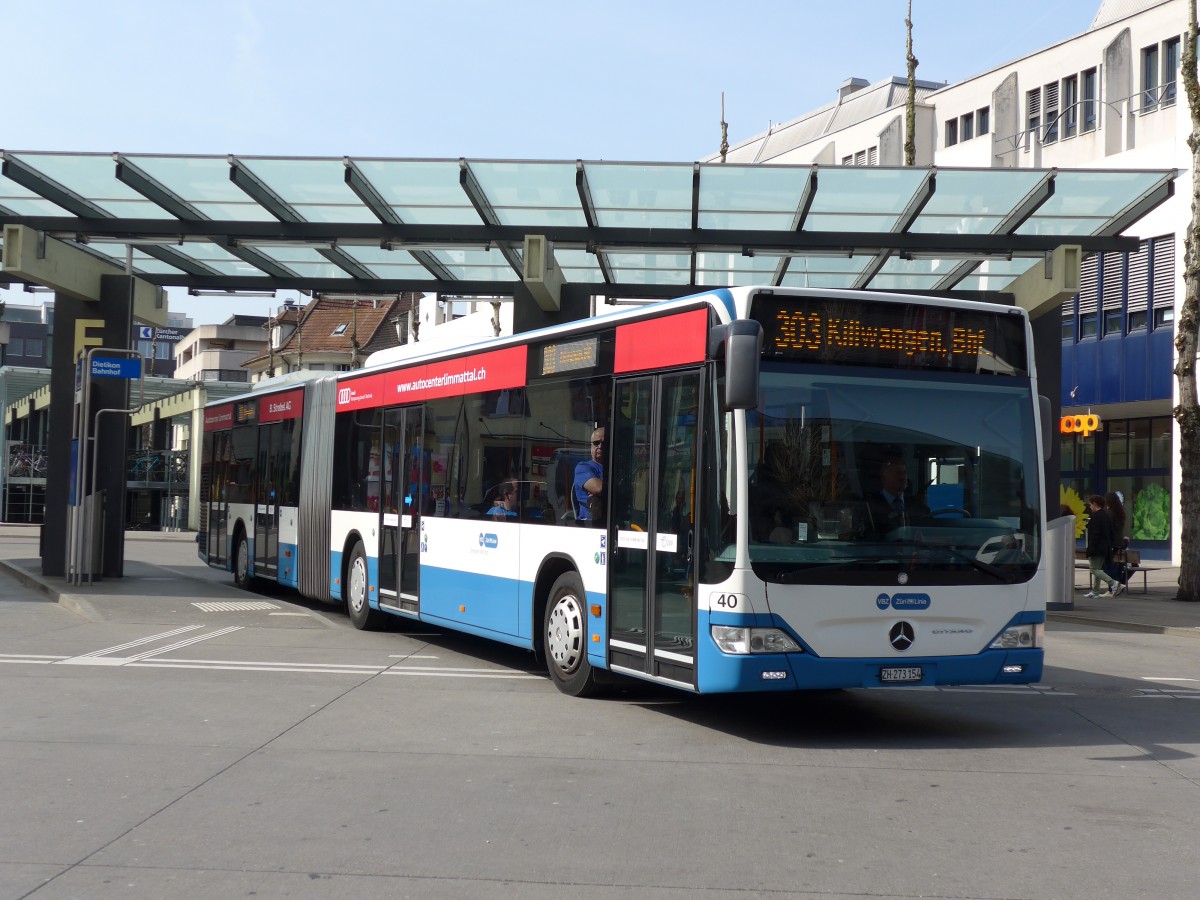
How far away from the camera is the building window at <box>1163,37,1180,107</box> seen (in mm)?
37844

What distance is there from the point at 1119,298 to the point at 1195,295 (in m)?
15.5

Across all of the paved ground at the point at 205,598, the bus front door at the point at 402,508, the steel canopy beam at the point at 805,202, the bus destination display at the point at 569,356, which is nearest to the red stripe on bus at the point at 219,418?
the paved ground at the point at 205,598

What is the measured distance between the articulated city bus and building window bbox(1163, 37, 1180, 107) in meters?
32.0

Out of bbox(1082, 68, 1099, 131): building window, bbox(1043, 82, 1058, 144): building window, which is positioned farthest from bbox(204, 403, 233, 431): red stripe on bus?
bbox(1043, 82, 1058, 144): building window

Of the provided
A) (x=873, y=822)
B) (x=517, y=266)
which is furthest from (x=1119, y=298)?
(x=873, y=822)

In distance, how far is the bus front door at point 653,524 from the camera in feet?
30.3

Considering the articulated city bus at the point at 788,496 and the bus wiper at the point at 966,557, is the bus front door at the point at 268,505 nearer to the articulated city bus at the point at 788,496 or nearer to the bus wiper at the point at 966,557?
the articulated city bus at the point at 788,496

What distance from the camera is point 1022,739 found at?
366 inches

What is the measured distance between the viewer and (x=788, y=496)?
8.77 meters

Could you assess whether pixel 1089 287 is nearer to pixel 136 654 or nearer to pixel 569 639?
pixel 569 639

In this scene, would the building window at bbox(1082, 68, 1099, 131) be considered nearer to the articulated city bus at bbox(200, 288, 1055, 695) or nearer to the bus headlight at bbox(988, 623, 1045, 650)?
the articulated city bus at bbox(200, 288, 1055, 695)

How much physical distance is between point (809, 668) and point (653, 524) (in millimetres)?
1529

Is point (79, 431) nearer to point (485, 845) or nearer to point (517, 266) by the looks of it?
point (517, 266)

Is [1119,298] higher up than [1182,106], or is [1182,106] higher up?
[1182,106]
